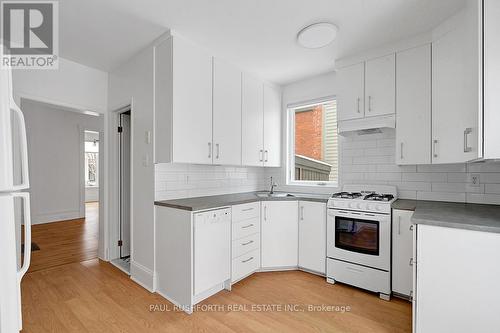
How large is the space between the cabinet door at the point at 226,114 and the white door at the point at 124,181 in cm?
142

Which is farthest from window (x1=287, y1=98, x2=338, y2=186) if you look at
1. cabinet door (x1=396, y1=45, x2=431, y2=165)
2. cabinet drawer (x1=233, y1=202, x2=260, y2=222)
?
cabinet drawer (x1=233, y1=202, x2=260, y2=222)

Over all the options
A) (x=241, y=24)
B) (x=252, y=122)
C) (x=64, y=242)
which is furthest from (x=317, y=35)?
(x=64, y=242)

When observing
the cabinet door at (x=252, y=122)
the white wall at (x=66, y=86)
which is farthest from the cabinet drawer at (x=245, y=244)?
the white wall at (x=66, y=86)

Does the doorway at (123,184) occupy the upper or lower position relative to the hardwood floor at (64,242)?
upper

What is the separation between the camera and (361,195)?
268 centimetres

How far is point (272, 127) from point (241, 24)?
1.64m

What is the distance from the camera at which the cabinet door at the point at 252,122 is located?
3129 mm

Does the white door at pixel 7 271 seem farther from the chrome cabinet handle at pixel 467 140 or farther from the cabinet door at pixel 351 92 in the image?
the cabinet door at pixel 351 92

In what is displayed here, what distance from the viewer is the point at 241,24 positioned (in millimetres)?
2188

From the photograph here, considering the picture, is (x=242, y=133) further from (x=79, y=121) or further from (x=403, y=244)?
(x=79, y=121)

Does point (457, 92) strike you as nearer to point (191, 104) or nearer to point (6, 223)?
point (191, 104)

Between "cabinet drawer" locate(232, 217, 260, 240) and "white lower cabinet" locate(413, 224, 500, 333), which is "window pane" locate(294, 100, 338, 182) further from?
"white lower cabinet" locate(413, 224, 500, 333)

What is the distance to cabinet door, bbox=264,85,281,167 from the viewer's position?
11.5 feet

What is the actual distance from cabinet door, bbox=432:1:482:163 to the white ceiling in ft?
0.93
